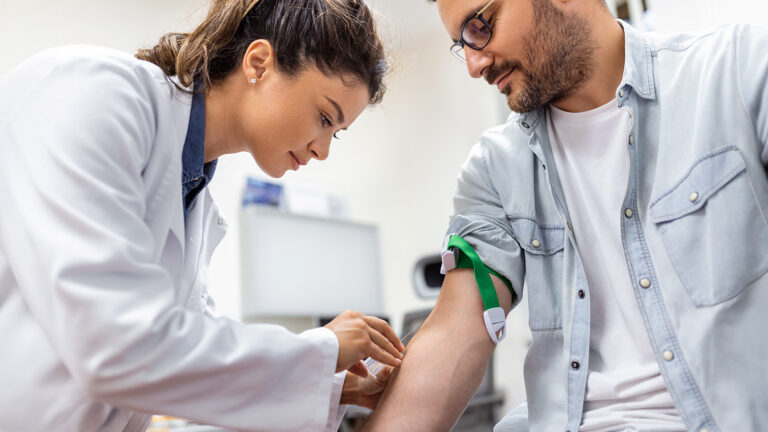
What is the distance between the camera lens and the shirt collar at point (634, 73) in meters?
1.29

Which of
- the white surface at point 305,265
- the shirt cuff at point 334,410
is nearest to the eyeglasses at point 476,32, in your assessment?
the shirt cuff at point 334,410

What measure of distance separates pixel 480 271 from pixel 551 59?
1.61 ft

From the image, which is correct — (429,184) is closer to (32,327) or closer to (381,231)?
(381,231)

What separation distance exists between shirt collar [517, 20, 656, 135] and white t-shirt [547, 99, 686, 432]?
0.16ft

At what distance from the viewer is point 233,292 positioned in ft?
15.0

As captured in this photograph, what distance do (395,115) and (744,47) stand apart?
Answer: 4.32m

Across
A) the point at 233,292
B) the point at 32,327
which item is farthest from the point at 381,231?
the point at 32,327

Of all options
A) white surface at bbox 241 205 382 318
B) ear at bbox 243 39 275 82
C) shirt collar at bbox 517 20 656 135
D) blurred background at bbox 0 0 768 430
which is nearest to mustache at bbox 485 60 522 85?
shirt collar at bbox 517 20 656 135

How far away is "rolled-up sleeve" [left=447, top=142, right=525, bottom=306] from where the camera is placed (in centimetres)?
133

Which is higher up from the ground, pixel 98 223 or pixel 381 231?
pixel 98 223

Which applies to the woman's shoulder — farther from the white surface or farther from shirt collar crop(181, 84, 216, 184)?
the white surface

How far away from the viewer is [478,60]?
1462 mm

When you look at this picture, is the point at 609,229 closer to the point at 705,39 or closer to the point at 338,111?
the point at 705,39

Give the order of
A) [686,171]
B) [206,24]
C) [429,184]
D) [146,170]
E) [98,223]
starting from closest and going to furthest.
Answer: [98,223], [146,170], [686,171], [206,24], [429,184]
